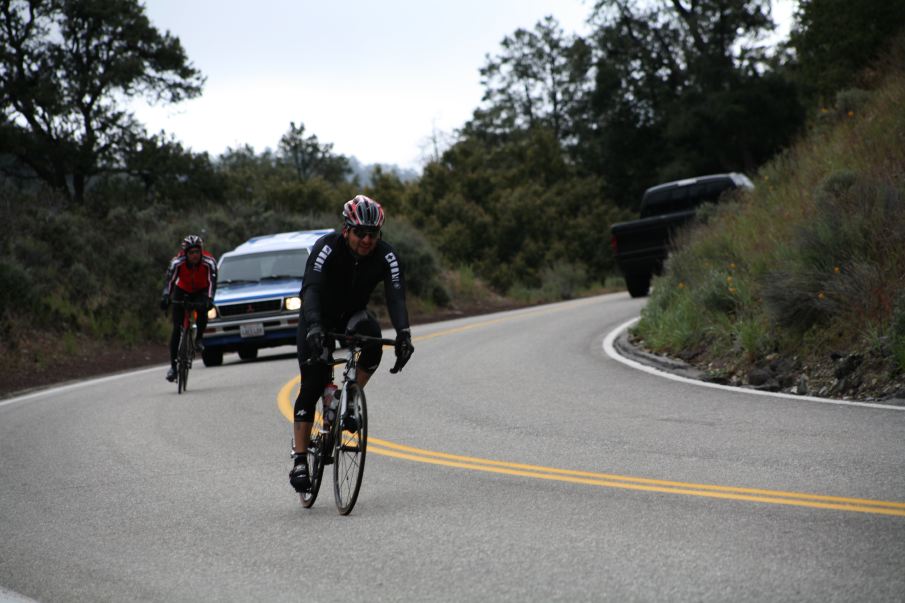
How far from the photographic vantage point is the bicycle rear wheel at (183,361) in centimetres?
1498

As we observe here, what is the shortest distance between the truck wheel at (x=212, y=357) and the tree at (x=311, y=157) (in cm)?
7491

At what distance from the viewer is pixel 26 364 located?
68.5ft

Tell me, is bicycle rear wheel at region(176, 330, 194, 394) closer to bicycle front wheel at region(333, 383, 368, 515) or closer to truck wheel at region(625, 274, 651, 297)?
bicycle front wheel at region(333, 383, 368, 515)

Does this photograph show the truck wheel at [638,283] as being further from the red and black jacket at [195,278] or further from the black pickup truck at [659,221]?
the red and black jacket at [195,278]

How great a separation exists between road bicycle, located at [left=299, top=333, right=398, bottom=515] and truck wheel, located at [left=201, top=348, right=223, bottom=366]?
12334 millimetres

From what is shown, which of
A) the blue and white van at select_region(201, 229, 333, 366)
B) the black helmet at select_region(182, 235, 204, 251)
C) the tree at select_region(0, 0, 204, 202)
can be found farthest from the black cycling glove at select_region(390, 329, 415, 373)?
the tree at select_region(0, 0, 204, 202)

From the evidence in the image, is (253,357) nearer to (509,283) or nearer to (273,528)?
(273,528)

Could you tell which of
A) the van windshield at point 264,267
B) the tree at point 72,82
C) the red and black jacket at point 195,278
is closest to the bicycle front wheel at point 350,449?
the red and black jacket at point 195,278

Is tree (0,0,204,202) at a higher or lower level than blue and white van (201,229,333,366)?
higher

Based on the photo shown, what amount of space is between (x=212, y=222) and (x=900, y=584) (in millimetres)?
29458

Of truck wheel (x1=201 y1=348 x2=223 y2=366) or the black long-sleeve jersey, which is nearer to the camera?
the black long-sleeve jersey

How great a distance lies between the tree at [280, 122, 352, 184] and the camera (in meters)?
93.9

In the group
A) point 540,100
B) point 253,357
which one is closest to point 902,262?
point 253,357

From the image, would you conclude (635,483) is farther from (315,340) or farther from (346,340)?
(315,340)
